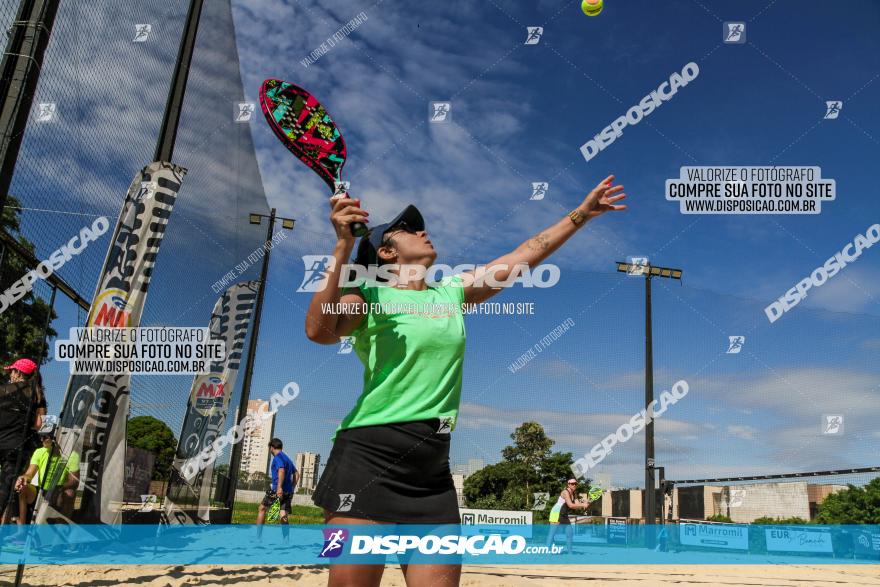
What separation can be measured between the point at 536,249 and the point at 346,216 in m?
0.89

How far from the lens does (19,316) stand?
625 cm

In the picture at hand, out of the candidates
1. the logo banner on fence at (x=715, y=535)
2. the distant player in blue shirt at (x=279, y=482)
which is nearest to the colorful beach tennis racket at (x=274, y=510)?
the distant player in blue shirt at (x=279, y=482)

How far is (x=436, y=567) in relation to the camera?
5.80 ft

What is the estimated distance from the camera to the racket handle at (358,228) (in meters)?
1.83

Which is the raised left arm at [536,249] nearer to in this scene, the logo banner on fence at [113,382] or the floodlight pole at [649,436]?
the logo banner on fence at [113,382]

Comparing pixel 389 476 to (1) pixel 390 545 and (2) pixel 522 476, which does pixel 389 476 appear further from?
(2) pixel 522 476

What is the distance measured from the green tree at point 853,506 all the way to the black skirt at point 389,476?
12.9 metres

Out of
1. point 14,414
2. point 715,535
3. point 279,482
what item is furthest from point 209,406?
point 715,535

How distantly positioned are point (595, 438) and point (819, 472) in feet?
14.3

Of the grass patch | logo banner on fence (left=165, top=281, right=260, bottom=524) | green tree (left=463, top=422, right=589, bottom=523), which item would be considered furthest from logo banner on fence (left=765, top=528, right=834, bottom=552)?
logo banner on fence (left=165, top=281, right=260, bottom=524)

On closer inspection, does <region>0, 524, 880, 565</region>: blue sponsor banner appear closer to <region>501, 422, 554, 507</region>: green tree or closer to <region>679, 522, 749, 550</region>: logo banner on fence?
<region>679, 522, 749, 550</region>: logo banner on fence

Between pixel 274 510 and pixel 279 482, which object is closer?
pixel 279 482

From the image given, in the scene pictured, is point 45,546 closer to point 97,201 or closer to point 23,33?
point 97,201

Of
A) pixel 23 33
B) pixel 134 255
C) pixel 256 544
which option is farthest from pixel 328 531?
pixel 256 544
